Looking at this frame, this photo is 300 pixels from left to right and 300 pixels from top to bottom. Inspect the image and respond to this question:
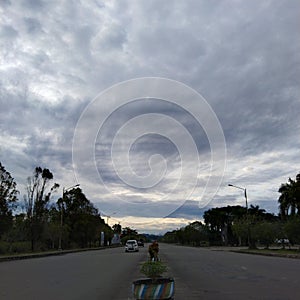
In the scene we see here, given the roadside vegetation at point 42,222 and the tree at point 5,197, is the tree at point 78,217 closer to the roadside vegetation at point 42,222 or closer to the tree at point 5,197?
the roadside vegetation at point 42,222

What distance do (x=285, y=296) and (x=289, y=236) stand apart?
120ft

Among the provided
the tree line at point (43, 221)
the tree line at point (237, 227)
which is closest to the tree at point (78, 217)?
the tree line at point (43, 221)

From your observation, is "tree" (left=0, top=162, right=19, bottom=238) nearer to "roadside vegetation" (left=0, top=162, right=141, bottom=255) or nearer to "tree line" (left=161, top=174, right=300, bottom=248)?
"roadside vegetation" (left=0, top=162, right=141, bottom=255)

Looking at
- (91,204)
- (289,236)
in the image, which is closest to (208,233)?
(91,204)

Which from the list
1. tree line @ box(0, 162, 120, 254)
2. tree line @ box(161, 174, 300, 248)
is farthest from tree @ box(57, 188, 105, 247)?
tree line @ box(161, 174, 300, 248)

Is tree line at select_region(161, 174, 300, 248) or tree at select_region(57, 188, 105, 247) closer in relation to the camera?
tree line at select_region(161, 174, 300, 248)

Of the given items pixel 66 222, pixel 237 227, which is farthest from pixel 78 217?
pixel 237 227

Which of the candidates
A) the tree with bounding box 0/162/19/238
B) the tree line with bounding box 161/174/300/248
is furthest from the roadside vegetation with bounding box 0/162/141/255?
the tree line with bounding box 161/174/300/248

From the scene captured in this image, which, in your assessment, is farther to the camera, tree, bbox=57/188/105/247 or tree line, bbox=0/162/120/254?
tree, bbox=57/188/105/247

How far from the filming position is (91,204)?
80.9 metres

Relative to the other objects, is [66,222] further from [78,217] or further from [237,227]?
[237,227]

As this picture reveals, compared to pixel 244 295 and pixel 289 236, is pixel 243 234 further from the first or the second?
pixel 244 295

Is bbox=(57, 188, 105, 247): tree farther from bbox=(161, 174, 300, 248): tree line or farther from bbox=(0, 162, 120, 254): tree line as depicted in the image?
bbox=(161, 174, 300, 248): tree line

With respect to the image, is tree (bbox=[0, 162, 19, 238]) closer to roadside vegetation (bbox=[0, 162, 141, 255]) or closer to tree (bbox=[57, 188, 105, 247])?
roadside vegetation (bbox=[0, 162, 141, 255])
